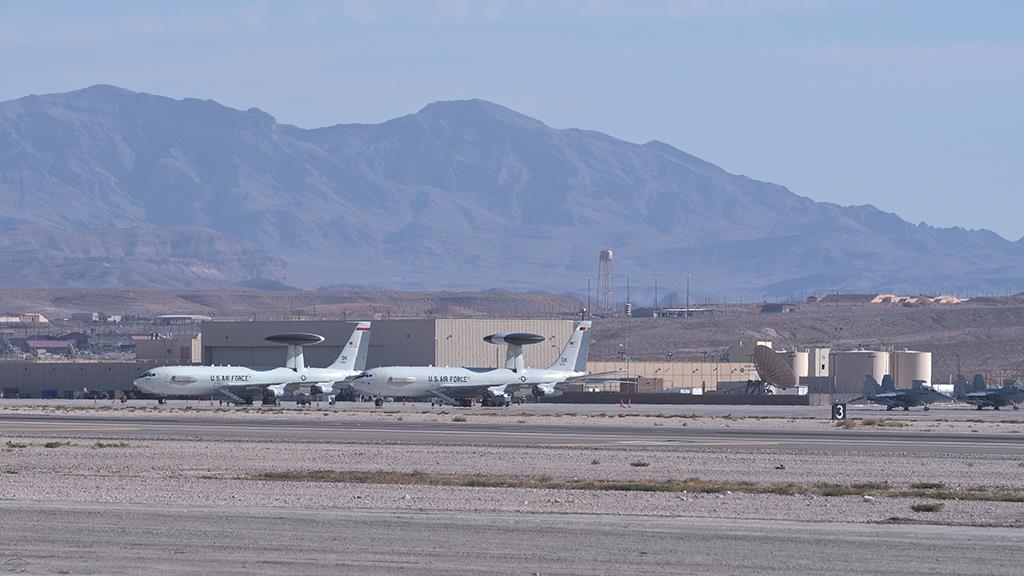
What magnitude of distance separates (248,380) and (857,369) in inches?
2408

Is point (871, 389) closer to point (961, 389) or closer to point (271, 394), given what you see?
point (961, 389)

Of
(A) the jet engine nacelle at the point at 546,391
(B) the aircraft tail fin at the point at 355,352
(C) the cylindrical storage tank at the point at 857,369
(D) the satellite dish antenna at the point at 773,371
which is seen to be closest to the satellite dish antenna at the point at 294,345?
(B) the aircraft tail fin at the point at 355,352

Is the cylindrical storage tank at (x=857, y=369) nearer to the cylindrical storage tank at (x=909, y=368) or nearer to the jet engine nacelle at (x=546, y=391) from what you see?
the cylindrical storage tank at (x=909, y=368)

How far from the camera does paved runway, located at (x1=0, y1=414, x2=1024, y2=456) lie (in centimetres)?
5397

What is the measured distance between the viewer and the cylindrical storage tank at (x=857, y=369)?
457 ft

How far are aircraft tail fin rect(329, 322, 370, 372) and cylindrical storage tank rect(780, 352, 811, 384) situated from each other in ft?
157

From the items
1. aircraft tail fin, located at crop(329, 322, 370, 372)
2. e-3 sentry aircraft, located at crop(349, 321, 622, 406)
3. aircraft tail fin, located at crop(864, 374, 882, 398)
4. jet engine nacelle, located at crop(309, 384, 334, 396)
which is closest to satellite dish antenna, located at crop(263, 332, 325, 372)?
aircraft tail fin, located at crop(329, 322, 370, 372)

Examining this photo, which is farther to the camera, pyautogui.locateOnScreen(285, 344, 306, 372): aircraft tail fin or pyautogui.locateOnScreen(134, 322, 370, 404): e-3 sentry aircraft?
pyautogui.locateOnScreen(285, 344, 306, 372): aircraft tail fin

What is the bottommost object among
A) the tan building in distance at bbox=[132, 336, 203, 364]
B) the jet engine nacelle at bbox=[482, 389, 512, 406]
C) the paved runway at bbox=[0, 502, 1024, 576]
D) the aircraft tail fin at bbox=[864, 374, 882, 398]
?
the paved runway at bbox=[0, 502, 1024, 576]

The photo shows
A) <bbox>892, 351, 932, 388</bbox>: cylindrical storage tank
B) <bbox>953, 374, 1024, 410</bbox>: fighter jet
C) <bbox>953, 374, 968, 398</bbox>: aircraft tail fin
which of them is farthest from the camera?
<bbox>892, 351, 932, 388</bbox>: cylindrical storage tank

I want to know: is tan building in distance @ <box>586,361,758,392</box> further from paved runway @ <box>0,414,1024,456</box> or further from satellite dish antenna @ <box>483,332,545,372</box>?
paved runway @ <box>0,414,1024,456</box>

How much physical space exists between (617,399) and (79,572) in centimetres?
9018

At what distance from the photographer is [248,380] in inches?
4063

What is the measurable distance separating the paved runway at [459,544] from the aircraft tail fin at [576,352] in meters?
78.3
